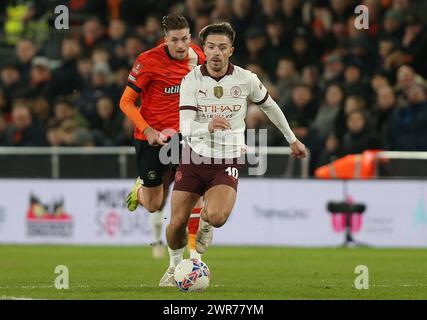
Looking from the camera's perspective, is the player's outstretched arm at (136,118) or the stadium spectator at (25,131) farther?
the stadium spectator at (25,131)

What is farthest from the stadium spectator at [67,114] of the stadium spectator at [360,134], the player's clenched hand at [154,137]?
the player's clenched hand at [154,137]

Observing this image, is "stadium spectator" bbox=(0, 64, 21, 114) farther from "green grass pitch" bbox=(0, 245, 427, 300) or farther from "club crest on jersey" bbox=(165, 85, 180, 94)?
"club crest on jersey" bbox=(165, 85, 180, 94)

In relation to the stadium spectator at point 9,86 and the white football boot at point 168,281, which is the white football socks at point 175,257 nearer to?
the white football boot at point 168,281

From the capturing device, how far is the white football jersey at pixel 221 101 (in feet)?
35.5

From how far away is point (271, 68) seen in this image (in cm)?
2066

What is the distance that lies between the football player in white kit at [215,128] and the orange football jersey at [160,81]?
5.62 feet

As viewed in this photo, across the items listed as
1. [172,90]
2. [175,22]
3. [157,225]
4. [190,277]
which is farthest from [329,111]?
[190,277]

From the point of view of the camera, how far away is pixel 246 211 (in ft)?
60.9

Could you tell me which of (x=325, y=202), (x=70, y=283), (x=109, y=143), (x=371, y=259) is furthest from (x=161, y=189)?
(x=109, y=143)

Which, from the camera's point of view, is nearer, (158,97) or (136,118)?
(136,118)

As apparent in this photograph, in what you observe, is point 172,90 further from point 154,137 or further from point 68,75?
point 68,75

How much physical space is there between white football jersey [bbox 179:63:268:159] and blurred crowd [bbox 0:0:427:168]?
7.41 m

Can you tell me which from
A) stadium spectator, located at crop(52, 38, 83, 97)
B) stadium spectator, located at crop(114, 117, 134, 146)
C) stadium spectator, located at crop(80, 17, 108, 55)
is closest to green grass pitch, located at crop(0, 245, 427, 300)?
stadium spectator, located at crop(114, 117, 134, 146)

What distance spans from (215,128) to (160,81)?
7.49 feet
